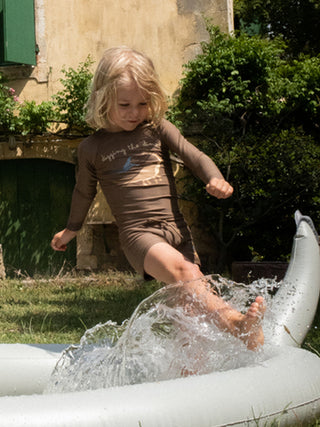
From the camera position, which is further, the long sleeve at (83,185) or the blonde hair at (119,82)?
the long sleeve at (83,185)

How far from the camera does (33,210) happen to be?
31.9ft

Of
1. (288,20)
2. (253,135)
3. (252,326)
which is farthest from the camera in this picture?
(288,20)

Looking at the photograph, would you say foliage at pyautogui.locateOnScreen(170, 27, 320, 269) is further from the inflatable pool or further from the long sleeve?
the inflatable pool

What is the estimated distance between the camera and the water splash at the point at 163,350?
2.41 metres

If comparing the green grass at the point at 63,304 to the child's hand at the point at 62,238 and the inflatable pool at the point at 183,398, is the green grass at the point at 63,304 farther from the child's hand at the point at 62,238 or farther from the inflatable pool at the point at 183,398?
the inflatable pool at the point at 183,398

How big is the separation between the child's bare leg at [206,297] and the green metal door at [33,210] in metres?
7.05

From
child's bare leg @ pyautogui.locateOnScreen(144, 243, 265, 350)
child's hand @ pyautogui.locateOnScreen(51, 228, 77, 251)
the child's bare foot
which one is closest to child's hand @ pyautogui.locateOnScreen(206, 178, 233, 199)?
child's bare leg @ pyautogui.locateOnScreen(144, 243, 265, 350)

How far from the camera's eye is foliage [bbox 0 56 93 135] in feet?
29.7

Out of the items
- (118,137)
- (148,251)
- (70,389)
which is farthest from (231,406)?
(118,137)

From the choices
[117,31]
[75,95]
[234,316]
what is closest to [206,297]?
[234,316]

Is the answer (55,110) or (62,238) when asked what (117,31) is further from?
(62,238)

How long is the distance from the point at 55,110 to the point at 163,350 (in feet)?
24.0

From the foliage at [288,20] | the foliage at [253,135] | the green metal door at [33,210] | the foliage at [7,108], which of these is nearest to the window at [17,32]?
the foliage at [7,108]

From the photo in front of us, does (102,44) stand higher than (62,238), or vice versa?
(102,44)
